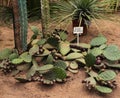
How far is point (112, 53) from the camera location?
292cm

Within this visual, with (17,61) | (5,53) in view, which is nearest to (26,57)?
(17,61)

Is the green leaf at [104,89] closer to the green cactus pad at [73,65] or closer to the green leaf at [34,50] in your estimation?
the green cactus pad at [73,65]

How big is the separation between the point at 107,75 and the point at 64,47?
56cm

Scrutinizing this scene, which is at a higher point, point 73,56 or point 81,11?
point 81,11

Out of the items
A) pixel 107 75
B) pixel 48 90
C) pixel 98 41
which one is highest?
pixel 98 41

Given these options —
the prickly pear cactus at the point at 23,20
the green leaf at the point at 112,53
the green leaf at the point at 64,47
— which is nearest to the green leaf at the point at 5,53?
A: the prickly pear cactus at the point at 23,20

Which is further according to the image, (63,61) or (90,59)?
(63,61)

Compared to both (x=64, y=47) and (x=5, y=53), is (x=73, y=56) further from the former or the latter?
(x=5, y=53)

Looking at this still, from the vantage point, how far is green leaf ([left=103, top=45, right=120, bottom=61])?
286cm

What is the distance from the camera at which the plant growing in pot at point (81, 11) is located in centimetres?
332

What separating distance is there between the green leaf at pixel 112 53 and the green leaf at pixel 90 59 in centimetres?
Answer: 16

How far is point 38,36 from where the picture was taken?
3.42 metres

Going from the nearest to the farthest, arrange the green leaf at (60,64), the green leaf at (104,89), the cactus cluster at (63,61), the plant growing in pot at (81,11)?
the green leaf at (104,89) → the cactus cluster at (63,61) → the green leaf at (60,64) → the plant growing in pot at (81,11)

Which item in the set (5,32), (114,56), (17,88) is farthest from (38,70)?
(5,32)
